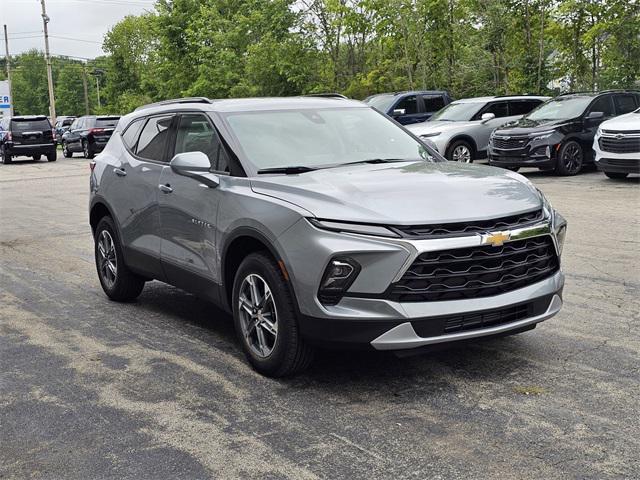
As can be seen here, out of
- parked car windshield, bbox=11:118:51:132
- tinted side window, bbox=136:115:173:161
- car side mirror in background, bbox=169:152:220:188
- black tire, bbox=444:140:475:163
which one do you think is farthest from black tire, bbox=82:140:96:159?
car side mirror in background, bbox=169:152:220:188

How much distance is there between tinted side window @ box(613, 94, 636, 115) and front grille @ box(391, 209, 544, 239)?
48.5 feet

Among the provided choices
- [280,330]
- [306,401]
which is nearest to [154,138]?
[280,330]

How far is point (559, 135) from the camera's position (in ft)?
56.4

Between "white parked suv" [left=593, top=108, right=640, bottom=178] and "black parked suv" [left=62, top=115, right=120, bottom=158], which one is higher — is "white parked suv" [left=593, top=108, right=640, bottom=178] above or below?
below

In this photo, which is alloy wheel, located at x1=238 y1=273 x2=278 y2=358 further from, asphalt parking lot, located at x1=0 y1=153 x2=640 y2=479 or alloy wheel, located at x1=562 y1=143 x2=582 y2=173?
alloy wheel, located at x1=562 y1=143 x2=582 y2=173

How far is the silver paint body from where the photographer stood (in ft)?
14.3

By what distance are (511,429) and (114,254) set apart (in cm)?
425

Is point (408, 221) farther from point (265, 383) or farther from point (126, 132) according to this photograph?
point (126, 132)

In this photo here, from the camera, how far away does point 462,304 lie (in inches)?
175

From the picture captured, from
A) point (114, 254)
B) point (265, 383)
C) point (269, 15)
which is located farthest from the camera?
point (269, 15)

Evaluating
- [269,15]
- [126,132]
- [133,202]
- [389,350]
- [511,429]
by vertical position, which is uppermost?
[269,15]

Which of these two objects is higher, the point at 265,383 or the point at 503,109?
the point at 503,109

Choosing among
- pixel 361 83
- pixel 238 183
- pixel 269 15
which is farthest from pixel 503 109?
pixel 269 15

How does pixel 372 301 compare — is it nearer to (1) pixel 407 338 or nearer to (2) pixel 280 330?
(1) pixel 407 338
